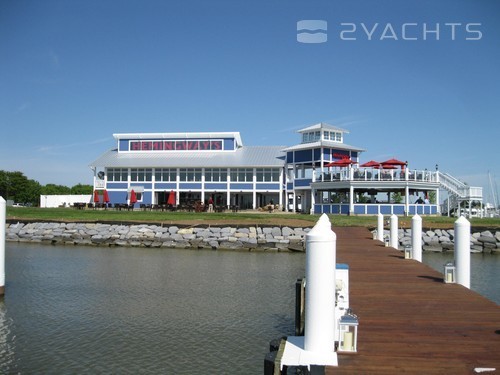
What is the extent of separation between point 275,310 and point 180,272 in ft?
22.3

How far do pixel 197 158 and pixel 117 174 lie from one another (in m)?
9.05

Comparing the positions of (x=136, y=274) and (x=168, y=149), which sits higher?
(x=168, y=149)

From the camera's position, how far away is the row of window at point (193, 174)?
52.4 metres

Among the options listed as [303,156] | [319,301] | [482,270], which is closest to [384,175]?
[303,156]

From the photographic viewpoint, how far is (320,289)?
509 centimetres

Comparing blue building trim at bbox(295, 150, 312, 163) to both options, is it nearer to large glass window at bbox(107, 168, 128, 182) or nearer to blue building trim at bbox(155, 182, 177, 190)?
blue building trim at bbox(155, 182, 177, 190)

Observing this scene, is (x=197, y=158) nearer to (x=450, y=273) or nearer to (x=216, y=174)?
(x=216, y=174)

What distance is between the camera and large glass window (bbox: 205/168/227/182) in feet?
174

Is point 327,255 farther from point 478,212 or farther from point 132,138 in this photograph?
point 132,138

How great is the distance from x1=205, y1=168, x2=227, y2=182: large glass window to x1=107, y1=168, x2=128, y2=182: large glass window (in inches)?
363

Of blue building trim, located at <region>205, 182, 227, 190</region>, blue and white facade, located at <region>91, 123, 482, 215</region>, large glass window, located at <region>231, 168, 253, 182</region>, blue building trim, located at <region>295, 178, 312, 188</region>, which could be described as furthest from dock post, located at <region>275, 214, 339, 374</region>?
blue building trim, located at <region>205, 182, 227, 190</region>

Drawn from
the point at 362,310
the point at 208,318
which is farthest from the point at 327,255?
the point at 208,318

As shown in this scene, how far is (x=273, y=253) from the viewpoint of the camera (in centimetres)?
2488

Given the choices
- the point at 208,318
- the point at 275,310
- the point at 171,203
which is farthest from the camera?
the point at 171,203
